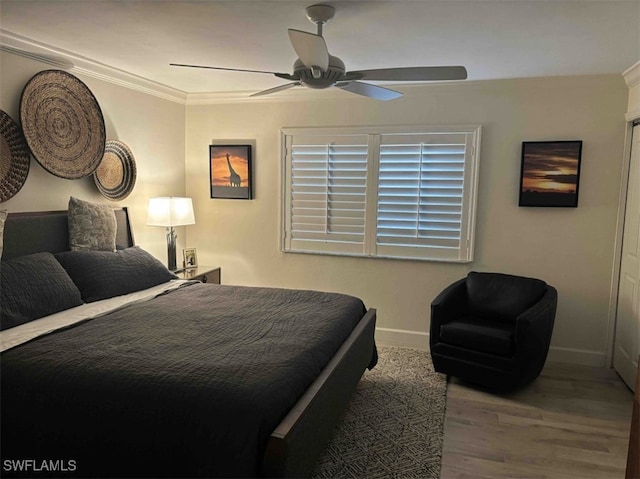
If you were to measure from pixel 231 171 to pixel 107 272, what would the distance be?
205 cm

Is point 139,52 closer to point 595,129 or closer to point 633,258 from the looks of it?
point 595,129

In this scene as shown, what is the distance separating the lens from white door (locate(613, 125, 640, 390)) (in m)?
3.46

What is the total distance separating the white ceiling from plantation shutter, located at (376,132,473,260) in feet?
2.42

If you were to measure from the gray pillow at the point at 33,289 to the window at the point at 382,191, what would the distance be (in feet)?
7.71

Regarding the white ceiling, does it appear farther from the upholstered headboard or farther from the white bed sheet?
the white bed sheet

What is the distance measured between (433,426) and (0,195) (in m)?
3.26

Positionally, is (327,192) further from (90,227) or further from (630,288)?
(630,288)

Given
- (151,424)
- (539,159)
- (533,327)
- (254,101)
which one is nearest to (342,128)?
(254,101)

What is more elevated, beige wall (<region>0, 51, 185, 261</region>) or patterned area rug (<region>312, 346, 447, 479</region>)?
beige wall (<region>0, 51, 185, 261</region>)

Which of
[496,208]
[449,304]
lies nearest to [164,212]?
[449,304]

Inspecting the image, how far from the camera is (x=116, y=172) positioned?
3.97m

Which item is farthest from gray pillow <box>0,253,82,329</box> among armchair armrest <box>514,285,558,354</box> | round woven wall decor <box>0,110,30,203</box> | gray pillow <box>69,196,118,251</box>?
armchair armrest <box>514,285,558,354</box>

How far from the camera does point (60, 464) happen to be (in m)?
1.90

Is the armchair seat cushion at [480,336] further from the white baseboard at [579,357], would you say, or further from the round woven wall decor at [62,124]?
the round woven wall decor at [62,124]
